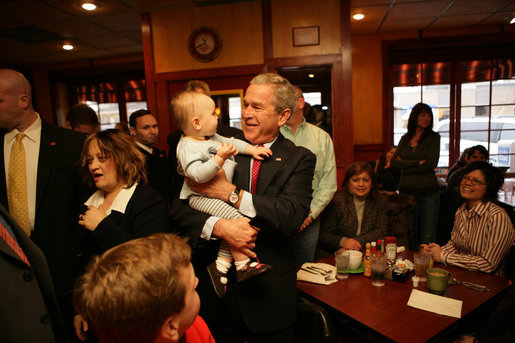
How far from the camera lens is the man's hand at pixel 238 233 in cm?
125

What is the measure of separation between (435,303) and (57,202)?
81.7 inches

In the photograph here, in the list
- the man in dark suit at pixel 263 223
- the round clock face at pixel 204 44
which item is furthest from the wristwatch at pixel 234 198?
the round clock face at pixel 204 44

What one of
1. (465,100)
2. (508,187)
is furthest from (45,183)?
(508,187)

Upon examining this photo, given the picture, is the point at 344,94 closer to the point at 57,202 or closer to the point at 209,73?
the point at 209,73

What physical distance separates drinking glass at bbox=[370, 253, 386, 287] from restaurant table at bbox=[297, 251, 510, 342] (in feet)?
0.11

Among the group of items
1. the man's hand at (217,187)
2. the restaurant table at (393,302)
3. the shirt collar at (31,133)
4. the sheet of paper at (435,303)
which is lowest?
the restaurant table at (393,302)

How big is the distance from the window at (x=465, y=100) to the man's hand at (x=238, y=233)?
5.70 metres

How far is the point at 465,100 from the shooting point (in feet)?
19.9

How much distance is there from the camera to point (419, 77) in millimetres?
6043

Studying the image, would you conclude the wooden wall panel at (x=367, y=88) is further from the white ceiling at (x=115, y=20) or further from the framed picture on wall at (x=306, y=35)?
the framed picture on wall at (x=306, y=35)

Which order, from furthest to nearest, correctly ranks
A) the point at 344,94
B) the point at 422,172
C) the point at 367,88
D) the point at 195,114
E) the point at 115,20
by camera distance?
the point at 367,88 → the point at 115,20 → the point at 344,94 → the point at 422,172 → the point at 195,114

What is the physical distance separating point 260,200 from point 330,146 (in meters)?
1.44

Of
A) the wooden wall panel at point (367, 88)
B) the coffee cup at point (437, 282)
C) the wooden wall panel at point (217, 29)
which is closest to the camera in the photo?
the coffee cup at point (437, 282)

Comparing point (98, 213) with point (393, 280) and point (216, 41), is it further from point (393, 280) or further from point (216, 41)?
point (216, 41)
